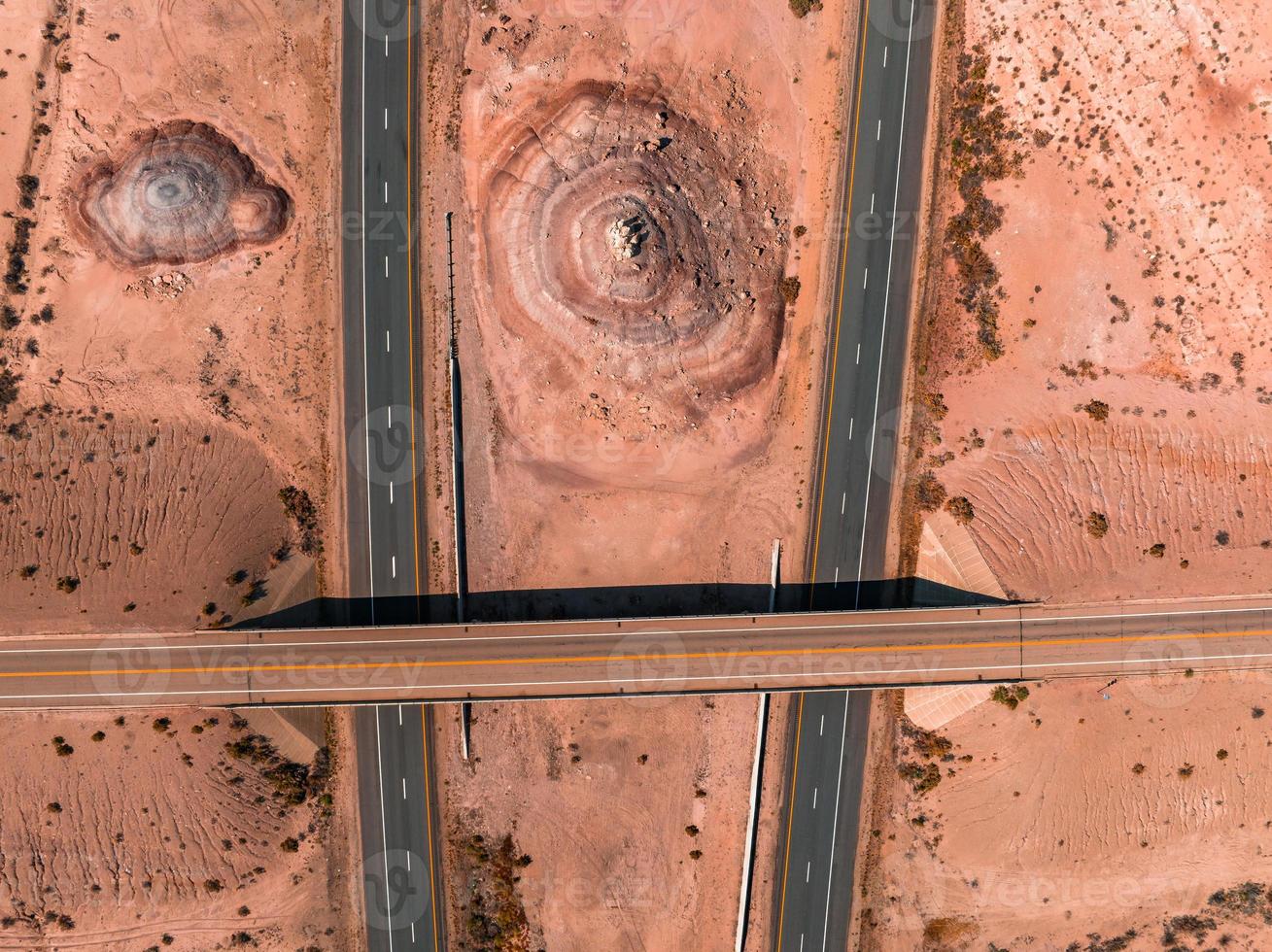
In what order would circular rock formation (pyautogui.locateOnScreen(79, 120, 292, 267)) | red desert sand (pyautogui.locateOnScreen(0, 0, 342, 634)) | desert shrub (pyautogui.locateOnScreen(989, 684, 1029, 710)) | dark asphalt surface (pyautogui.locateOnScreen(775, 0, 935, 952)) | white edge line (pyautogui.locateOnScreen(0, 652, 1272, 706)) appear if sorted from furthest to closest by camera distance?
dark asphalt surface (pyautogui.locateOnScreen(775, 0, 935, 952))
desert shrub (pyautogui.locateOnScreen(989, 684, 1029, 710))
red desert sand (pyautogui.locateOnScreen(0, 0, 342, 634))
circular rock formation (pyautogui.locateOnScreen(79, 120, 292, 267))
white edge line (pyautogui.locateOnScreen(0, 652, 1272, 706))

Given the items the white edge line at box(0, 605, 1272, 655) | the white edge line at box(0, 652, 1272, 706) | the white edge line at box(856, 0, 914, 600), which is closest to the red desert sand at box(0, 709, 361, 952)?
the white edge line at box(0, 652, 1272, 706)

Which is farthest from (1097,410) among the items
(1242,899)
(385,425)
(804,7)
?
(385,425)

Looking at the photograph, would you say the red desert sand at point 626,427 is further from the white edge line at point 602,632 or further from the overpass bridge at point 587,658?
the overpass bridge at point 587,658

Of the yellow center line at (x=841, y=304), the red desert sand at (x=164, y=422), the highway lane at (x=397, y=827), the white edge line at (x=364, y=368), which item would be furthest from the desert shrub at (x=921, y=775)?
the red desert sand at (x=164, y=422)

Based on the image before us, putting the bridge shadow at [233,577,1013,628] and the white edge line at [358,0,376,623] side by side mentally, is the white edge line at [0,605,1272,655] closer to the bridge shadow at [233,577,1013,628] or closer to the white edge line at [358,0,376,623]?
the bridge shadow at [233,577,1013,628]

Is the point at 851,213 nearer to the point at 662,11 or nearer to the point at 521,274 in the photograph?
the point at 662,11

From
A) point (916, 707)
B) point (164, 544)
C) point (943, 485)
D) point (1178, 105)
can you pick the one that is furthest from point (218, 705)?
point (1178, 105)
